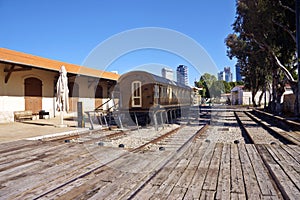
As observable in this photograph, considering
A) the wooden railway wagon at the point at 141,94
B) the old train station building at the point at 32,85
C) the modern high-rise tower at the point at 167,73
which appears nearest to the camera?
the wooden railway wagon at the point at 141,94

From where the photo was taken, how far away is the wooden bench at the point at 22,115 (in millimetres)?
12492

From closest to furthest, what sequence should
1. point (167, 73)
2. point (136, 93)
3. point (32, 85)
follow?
point (136, 93) < point (32, 85) < point (167, 73)

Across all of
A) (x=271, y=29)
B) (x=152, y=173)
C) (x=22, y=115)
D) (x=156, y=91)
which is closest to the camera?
(x=152, y=173)

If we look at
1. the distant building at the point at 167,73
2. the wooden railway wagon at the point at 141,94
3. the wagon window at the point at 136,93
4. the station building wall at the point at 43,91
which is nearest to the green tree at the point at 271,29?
the distant building at the point at 167,73

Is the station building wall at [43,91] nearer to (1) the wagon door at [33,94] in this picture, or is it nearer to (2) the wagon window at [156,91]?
(1) the wagon door at [33,94]

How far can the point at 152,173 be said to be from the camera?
3408 millimetres

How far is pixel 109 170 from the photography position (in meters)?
3.60

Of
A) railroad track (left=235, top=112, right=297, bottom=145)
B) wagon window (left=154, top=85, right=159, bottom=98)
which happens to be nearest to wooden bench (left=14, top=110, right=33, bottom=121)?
wagon window (left=154, top=85, right=159, bottom=98)

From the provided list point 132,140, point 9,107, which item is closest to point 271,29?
point 132,140

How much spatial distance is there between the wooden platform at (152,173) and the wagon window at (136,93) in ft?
23.3

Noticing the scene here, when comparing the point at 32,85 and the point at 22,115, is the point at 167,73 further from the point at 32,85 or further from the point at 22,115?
the point at 22,115

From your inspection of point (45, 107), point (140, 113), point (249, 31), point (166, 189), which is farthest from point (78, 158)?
point (249, 31)

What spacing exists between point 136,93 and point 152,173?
8.91 metres

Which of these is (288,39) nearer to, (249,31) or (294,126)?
(249,31)
